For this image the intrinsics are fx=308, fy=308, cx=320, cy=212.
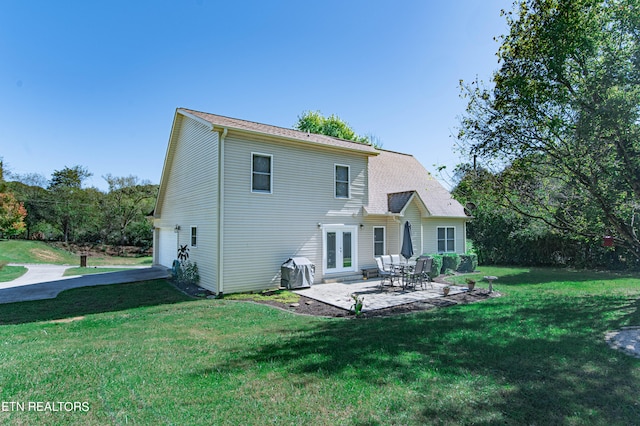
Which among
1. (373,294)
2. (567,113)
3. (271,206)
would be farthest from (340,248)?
(567,113)

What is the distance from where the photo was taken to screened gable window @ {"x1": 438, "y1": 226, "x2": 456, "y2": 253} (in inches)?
688

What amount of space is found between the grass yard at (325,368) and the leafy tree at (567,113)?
10.2ft

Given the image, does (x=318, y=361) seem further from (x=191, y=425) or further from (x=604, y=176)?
(x=604, y=176)

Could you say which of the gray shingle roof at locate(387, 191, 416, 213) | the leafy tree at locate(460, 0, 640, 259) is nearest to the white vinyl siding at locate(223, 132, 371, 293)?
the gray shingle roof at locate(387, 191, 416, 213)

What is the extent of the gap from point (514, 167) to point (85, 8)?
15.7 m

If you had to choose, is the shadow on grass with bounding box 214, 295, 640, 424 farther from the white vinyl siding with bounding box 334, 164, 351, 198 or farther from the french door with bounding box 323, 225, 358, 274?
the white vinyl siding with bounding box 334, 164, 351, 198

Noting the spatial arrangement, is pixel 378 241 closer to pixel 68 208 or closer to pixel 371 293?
pixel 371 293

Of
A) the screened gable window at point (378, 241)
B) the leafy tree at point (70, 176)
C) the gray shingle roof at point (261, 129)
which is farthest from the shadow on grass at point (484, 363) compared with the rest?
the leafy tree at point (70, 176)

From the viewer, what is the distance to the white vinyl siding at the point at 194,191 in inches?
440

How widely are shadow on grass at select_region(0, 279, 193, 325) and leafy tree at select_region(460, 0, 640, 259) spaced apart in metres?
11.0

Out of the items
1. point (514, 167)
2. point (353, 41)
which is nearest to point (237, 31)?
point (353, 41)

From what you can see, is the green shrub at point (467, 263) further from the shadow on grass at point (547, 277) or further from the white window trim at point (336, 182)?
the white window trim at point (336, 182)

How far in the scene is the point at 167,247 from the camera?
57.6 feet

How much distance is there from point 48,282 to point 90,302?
605 centimetres
